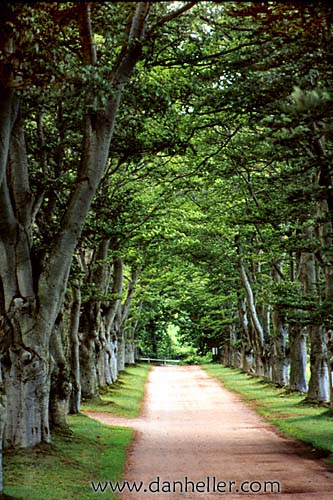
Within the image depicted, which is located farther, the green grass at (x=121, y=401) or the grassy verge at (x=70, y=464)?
the green grass at (x=121, y=401)

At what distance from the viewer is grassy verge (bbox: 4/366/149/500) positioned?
10094mm

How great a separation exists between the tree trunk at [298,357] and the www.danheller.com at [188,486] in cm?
1560

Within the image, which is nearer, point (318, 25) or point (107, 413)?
point (318, 25)

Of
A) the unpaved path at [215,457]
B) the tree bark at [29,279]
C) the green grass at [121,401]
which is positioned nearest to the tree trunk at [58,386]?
the unpaved path at [215,457]

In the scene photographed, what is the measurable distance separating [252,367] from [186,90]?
3066 centimetres

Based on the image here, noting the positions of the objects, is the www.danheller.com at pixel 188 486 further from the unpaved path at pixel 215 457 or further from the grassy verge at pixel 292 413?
the grassy verge at pixel 292 413

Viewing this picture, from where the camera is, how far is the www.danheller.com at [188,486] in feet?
35.7

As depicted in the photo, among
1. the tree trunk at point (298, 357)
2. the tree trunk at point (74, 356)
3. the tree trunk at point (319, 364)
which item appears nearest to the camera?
the tree trunk at point (74, 356)

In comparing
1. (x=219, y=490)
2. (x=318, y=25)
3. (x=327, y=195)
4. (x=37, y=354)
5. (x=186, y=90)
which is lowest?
(x=219, y=490)

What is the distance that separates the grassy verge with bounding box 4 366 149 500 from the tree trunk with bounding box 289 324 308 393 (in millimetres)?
10476

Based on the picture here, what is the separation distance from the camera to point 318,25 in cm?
942

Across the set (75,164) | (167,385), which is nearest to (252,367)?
(167,385)

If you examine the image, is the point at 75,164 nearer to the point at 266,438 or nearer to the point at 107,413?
the point at 266,438

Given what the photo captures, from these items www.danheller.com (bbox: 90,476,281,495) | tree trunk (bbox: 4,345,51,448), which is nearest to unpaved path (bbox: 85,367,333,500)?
www.danheller.com (bbox: 90,476,281,495)
